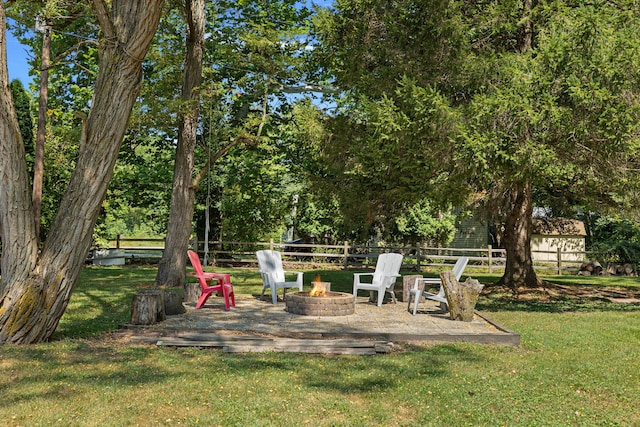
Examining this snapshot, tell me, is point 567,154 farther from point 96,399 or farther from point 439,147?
point 96,399

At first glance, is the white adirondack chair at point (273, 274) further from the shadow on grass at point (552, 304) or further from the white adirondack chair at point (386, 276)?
the shadow on grass at point (552, 304)

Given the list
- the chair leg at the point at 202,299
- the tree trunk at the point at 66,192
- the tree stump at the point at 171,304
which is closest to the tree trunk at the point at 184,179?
the chair leg at the point at 202,299

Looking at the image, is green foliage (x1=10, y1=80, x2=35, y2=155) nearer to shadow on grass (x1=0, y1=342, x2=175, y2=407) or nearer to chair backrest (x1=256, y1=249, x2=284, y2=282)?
chair backrest (x1=256, y1=249, x2=284, y2=282)

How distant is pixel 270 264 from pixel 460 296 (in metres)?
3.73

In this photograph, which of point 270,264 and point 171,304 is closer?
point 171,304

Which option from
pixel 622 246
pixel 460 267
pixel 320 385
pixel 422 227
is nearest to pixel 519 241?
pixel 460 267

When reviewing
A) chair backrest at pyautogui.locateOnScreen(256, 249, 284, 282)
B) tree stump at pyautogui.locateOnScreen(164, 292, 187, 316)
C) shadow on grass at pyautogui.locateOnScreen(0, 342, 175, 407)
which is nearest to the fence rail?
chair backrest at pyautogui.locateOnScreen(256, 249, 284, 282)

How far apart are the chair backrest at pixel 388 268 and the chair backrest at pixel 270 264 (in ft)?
6.22

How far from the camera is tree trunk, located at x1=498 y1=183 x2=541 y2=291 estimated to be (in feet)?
46.8

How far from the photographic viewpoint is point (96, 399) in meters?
4.66

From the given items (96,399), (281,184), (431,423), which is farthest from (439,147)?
(281,184)

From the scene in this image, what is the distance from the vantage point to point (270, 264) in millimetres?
10805

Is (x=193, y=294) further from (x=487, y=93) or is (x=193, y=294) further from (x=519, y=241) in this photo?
(x=519, y=241)

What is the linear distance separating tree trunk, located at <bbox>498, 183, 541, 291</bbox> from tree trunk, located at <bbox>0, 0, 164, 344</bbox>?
10180 mm
